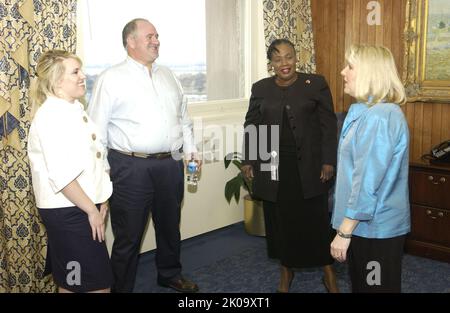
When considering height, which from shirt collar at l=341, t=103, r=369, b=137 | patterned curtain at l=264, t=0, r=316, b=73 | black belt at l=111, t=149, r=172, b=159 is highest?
patterned curtain at l=264, t=0, r=316, b=73

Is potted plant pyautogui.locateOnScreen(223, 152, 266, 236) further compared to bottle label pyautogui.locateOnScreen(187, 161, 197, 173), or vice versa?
potted plant pyautogui.locateOnScreen(223, 152, 266, 236)

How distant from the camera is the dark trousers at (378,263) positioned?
192cm

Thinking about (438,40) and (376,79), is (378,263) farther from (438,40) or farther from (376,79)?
(438,40)

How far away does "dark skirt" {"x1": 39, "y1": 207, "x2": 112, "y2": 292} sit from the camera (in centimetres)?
217

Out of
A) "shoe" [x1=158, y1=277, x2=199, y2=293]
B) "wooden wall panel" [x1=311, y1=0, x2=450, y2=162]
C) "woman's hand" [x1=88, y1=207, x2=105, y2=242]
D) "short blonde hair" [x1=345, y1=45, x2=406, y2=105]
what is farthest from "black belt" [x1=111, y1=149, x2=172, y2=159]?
"wooden wall panel" [x1=311, y1=0, x2=450, y2=162]

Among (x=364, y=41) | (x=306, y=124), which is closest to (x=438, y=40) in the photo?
(x=364, y=41)

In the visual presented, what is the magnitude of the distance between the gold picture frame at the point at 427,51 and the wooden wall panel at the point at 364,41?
0.08 m

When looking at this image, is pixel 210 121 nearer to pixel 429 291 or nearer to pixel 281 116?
pixel 281 116

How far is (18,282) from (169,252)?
92cm

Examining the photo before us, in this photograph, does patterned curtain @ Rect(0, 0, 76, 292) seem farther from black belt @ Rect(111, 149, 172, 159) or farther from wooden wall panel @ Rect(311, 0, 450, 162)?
wooden wall panel @ Rect(311, 0, 450, 162)

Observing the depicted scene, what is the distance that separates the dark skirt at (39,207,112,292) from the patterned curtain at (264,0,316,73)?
2734 millimetres

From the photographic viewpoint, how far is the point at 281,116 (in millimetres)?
2924

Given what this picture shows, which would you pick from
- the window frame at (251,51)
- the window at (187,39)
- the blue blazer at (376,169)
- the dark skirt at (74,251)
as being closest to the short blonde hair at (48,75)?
the dark skirt at (74,251)
